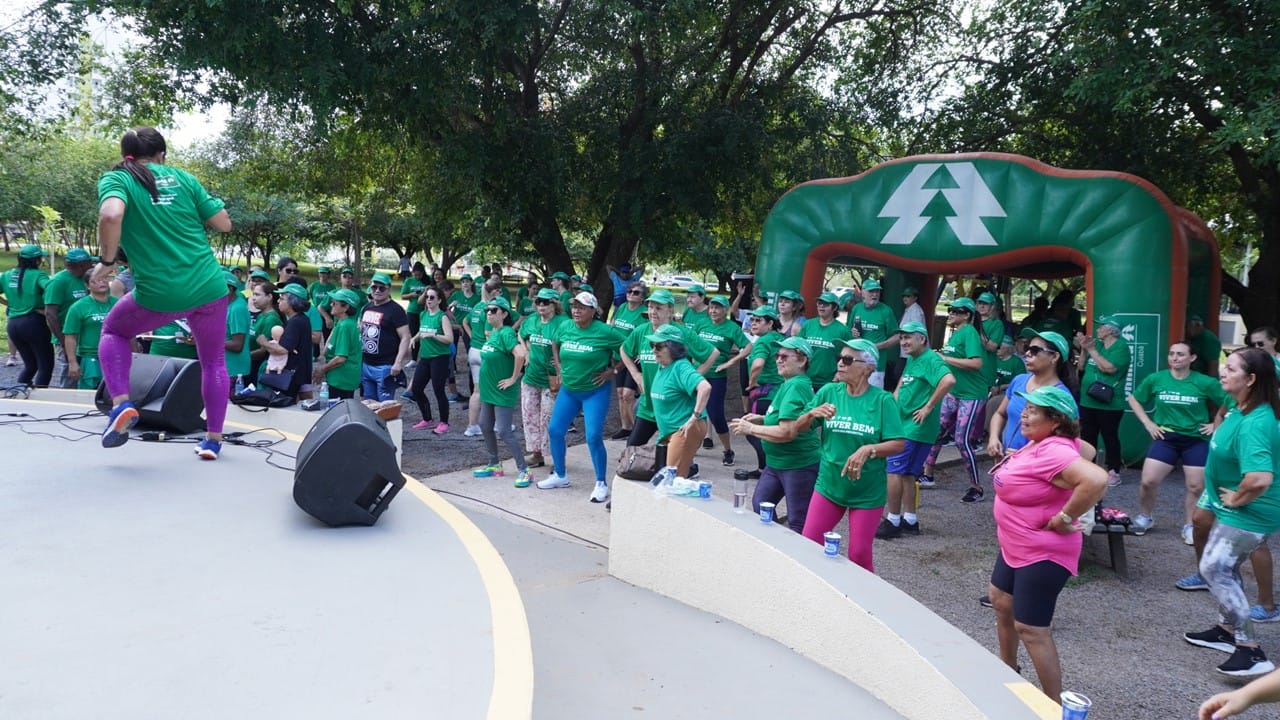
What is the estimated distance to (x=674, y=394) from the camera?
639 cm

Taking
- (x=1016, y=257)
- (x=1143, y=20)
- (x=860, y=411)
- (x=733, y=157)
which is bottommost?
(x=860, y=411)

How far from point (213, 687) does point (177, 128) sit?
1528 cm

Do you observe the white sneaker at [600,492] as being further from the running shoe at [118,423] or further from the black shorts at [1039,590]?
the black shorts at [1039,590]

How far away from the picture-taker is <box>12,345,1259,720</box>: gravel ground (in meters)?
4.21

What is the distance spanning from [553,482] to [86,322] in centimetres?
480

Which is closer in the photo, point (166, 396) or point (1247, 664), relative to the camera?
point (1247, 664)

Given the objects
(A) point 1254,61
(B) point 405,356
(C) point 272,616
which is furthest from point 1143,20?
(C) point 272,616

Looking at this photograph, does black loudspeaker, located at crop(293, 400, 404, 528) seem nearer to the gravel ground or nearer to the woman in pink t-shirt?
the woman in pink t-shirt

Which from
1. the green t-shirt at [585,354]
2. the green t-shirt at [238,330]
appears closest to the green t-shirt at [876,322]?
the green t-shirt at [585,354]

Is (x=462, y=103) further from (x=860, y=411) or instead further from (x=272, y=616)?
(x=272, y=616)

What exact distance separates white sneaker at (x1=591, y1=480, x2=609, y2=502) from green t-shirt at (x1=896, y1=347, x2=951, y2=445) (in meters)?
2.67

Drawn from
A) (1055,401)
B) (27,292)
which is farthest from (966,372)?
(27,292)

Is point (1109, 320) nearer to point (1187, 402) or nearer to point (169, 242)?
point (1187, 402)

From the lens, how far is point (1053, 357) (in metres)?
5.41
